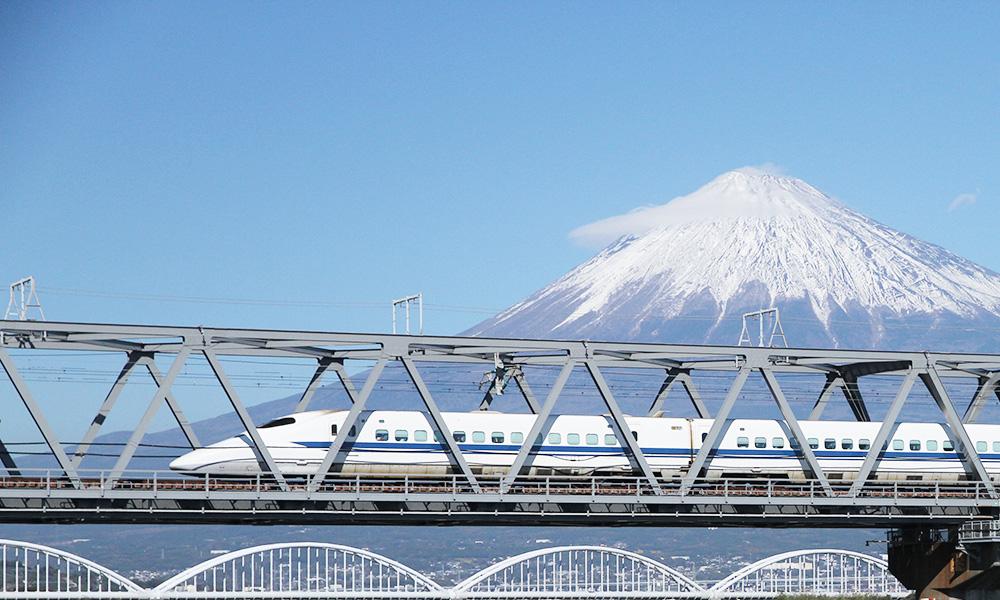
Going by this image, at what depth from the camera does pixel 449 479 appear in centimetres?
6812

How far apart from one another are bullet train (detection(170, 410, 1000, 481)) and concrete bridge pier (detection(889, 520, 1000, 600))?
4.22 meters

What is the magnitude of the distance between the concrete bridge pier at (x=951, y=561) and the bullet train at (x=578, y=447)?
4.22m

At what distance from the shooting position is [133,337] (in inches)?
2387

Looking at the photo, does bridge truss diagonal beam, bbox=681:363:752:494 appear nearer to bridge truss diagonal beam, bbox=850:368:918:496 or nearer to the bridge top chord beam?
the bridge top chord beam

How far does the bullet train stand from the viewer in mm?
66875

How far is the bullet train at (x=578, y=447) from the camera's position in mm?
66875

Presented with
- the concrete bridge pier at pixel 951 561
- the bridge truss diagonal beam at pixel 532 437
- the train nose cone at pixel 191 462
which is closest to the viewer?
the bridge truss diagonal beam at pixel 532 437

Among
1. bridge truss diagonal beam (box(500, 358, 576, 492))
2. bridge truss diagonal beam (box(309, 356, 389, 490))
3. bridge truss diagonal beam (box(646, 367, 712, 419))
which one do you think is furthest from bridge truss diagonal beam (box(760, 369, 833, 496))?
bridge truss diagonal beam (box(309, 356, 389, 490))

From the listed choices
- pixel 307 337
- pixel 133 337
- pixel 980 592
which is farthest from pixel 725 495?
pixel 133 337

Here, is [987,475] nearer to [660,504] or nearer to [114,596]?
[660,504]

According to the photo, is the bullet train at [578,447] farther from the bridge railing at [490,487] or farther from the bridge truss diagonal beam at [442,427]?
the bridge truss diagonal beam at [442,427]

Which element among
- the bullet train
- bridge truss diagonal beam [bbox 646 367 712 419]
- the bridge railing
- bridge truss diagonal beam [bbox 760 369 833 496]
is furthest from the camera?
bridge truss diagonal beam [bbox 646 367 712 419]

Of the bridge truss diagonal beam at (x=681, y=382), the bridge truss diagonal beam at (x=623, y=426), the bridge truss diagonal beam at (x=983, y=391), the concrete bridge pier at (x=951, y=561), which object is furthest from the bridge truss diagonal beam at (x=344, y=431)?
the bridge truss diagonal beam at (x=983, y=391)

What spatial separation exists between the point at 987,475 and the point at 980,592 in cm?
725
